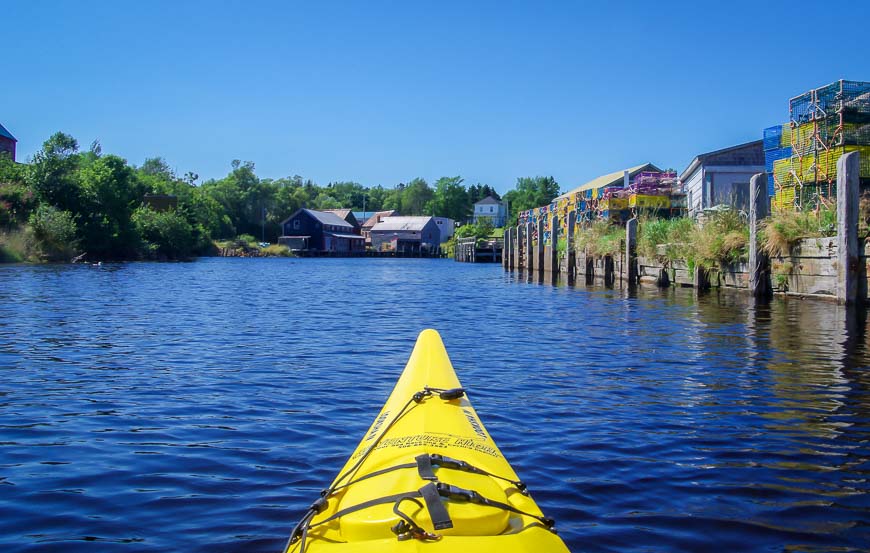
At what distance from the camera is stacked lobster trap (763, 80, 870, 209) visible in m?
17.3

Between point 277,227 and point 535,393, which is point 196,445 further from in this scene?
point 277,227

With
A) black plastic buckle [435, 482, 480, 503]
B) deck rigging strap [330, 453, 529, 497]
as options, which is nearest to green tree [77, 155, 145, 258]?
deck rigging strap [330, 453, 529, 497]

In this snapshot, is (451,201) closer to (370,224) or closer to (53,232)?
(370,224)

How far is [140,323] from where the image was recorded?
534 inches

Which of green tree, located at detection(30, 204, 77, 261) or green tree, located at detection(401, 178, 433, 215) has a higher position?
green tree, located at detection(401, 178, 433, 215)

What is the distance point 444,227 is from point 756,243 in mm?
104843

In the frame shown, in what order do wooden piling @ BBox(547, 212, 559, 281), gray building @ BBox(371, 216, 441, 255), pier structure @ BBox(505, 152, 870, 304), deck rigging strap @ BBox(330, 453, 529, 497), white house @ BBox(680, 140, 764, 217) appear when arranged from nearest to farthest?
deck rigging strap @ BBox(330, 453, 529, 497), pier structure @ BBox(505, 152, 870, 304), white house @ BBox(680, 140, 764, 217), wooden piling @ BBox(547, 212, 559, 281), gray building @ BBox(371, 216, 441, 255)

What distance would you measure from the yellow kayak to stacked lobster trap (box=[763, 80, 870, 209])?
15524 millimetres

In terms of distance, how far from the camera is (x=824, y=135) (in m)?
17.8

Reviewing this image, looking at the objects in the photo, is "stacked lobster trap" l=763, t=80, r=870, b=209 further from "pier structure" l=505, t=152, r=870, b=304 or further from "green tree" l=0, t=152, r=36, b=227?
"green tree" l=0, t=152, r=36, b=227

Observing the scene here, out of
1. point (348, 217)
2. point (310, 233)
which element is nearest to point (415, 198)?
point (348, 217)

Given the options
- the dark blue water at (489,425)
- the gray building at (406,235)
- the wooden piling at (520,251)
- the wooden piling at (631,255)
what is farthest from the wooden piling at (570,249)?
the gray building at (406,235)

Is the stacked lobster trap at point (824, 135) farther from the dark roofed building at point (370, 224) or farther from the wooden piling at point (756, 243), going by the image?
the dark roofed building at point (370, 224)

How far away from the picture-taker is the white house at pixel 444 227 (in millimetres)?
118850
